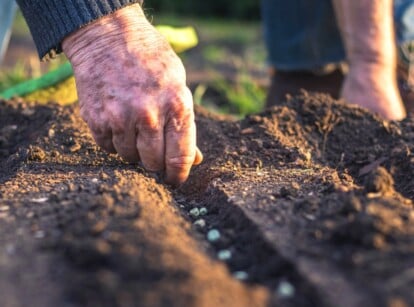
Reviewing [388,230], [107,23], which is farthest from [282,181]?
[107,23]

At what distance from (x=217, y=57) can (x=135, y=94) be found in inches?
190

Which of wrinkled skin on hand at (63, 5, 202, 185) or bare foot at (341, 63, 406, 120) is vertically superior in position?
wrinkled skin on hand at (63, 5, 202, 185)

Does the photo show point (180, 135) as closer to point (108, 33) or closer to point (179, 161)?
point (179, 161)

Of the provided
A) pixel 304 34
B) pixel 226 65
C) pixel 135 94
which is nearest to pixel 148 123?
pixel 135 94

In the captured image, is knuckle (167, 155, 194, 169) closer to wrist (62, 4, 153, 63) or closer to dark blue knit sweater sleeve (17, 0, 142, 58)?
wrist (62, 4, 153, 63)

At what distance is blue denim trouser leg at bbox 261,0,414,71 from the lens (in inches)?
148

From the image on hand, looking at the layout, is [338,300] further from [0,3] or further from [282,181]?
[0,3]

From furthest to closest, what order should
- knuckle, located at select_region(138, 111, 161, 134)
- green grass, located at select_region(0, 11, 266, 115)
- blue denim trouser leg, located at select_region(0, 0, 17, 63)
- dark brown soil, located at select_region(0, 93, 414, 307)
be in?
green grass, located at select_region(0, 11, 266, 115), blue denim trouser leg, located at select_region(0, 0, 17, 63), knuckle, located at select_region(138, 111, 161, 134), dark brown soil, located at select_region(0, 93, 414, 307)

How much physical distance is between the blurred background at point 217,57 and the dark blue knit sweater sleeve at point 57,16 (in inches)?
14.3

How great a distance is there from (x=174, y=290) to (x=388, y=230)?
0.49m

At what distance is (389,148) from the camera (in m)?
2.31

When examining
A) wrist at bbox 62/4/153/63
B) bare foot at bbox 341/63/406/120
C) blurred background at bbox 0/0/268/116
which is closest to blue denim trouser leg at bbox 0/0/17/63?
blurred background at bbox 0/0/268/116

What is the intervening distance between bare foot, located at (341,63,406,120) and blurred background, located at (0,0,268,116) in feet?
3.27

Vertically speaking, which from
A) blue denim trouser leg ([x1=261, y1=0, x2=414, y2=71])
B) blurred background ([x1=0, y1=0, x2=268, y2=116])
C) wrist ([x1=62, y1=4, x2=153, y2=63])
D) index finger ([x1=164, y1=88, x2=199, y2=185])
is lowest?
blurred background ([x1=0, y1=0, x2=268, y2=116])
